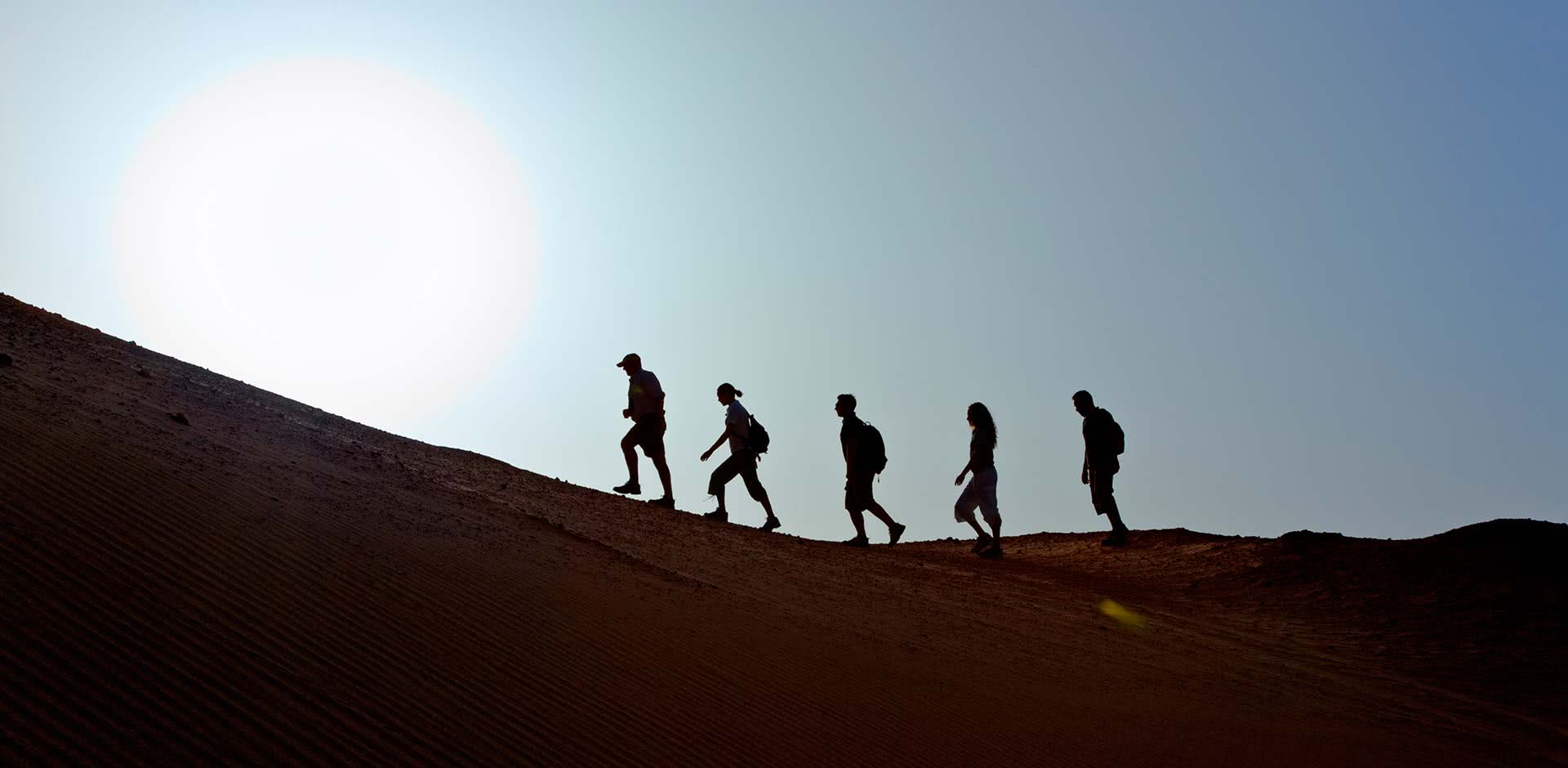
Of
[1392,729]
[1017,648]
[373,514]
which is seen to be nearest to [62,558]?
[373,514]

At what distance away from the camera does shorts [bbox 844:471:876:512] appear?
14.4 m

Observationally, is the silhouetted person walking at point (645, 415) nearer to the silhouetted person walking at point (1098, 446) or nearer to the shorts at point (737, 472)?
the shorts at point (737, 472)

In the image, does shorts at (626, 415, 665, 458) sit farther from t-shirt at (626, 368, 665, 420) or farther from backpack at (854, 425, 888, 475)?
backpack at (854, 425, 888, 475)

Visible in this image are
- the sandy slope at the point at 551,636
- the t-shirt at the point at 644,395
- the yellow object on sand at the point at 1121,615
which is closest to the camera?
the sandy slope at the point at 551,636

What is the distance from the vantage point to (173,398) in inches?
367

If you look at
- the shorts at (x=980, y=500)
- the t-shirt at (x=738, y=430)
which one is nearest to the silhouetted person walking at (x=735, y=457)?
the t-shirt at (x=738, y=430)

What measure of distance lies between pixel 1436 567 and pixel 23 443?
46.2 ft

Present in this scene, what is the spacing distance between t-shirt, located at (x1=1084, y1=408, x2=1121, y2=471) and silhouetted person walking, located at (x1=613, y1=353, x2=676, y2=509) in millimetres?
5805

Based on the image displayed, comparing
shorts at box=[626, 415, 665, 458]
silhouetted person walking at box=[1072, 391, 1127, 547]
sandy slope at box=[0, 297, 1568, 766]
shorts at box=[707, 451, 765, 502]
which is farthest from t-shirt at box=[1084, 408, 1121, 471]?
shorts at box=[626, 415, 665, 458]

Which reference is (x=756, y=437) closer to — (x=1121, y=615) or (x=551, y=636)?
(x=1121, y=615)

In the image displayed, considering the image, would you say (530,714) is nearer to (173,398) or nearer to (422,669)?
(422,669)

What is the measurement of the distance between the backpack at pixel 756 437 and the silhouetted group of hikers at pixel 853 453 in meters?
0.01

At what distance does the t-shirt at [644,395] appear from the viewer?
13.9 m

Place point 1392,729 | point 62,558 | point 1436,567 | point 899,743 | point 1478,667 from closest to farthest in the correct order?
point 62,558 → point 899,743 → point 1392,729 → point 1478,667 → point 1436,567
